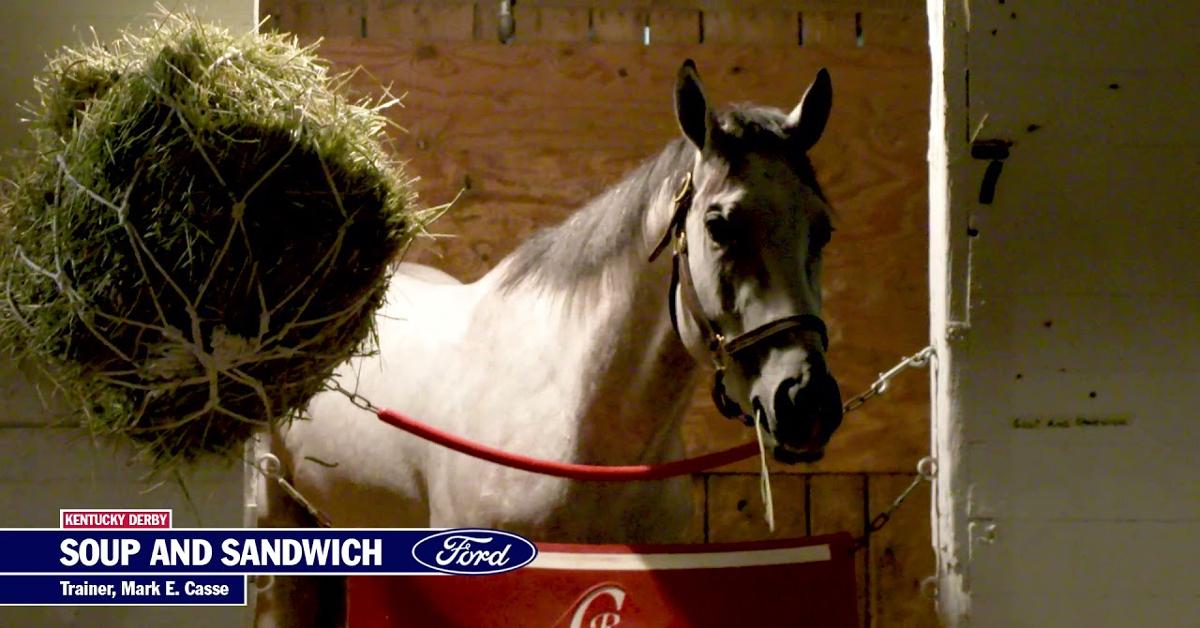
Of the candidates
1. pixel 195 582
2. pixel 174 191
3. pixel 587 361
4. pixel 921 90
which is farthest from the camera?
pixel 921 90

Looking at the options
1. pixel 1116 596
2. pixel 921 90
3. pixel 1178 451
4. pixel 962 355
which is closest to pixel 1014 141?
pixel 962 355

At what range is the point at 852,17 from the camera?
10.6 feet

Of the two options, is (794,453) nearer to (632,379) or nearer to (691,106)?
(632,379)

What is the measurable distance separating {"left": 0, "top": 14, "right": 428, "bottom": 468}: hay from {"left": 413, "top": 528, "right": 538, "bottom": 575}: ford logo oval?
1.25 feet

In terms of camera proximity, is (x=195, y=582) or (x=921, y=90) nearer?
(x=195, y=582)

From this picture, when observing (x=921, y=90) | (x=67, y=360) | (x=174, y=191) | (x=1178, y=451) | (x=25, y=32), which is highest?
(x=921, y=90)

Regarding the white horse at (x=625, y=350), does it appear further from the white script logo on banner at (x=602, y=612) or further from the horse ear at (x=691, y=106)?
the white script logo on banner at (x=602, y=612)

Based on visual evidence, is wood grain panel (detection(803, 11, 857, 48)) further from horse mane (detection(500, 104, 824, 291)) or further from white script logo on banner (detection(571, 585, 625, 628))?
white script logo on banner (detection(571, 585, 625, 628))

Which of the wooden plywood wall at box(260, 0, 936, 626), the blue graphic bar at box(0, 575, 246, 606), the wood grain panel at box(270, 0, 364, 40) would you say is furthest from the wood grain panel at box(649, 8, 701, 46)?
the blue graphic bar at box(0, 575, 246, 606)

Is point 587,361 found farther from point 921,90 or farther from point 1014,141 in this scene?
point 921,90

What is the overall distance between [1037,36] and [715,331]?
0.75 m

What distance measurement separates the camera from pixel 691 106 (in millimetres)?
2023

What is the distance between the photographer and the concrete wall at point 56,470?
183 cm

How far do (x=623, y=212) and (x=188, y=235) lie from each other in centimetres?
87
